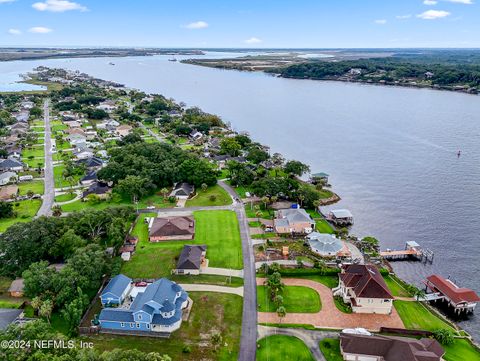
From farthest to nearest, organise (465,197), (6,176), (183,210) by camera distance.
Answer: (6,176) → (465,197) → (183,210)

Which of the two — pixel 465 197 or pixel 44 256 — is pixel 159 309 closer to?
pixel 44 256

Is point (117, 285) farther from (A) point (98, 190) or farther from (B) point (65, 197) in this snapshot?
(B) point (65, 197)

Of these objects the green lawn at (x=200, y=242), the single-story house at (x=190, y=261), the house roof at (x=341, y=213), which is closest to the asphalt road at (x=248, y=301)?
the green lawn at (x=200, y=242)

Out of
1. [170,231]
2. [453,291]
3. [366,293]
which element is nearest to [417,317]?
[366,293]

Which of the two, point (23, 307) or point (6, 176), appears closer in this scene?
point (23, 307)

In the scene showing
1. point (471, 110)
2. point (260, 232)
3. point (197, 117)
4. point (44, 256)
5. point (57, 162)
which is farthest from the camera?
point (471, 110)

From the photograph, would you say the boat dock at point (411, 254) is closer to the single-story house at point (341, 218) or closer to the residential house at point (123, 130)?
the single-story house at point (341, 218)

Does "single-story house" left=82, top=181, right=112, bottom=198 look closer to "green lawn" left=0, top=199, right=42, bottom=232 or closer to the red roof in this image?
"green lawn" left=0, top=199, right=42, bottom=232

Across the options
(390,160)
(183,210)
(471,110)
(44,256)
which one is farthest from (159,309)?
(471,110)
